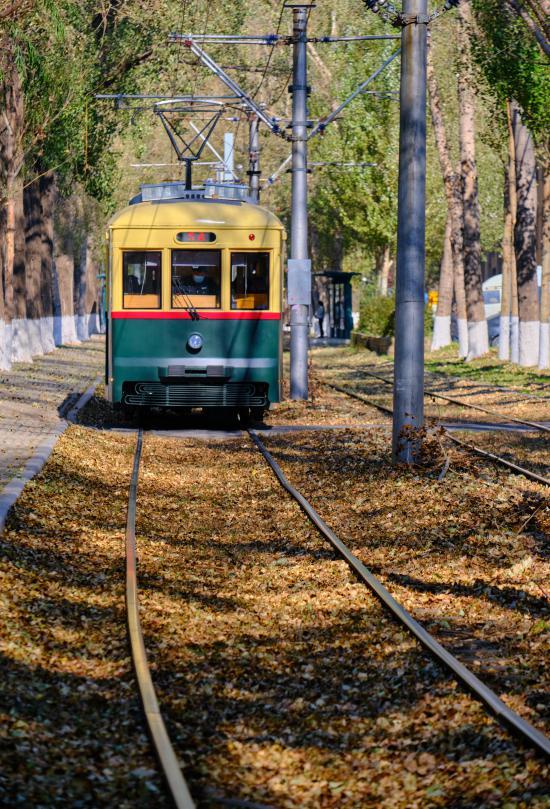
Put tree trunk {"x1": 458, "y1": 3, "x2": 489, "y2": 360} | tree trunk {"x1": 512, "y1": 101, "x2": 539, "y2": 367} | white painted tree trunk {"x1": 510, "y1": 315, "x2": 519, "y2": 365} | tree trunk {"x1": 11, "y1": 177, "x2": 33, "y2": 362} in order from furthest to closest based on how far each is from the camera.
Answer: tree trunk {"x1": 458, "y1": 3, "x2": 489, "y2": 360} → tree trunk {"x1": 11, "y1": 177, "x2": 33, "y2": 362} → white painted tree trunk {"x1": 510, "y1": 315, "x2": 519, "y2": 365} → tree trunk {"x1": 512, "y1": 101, "x2": 539, "y2": 367}

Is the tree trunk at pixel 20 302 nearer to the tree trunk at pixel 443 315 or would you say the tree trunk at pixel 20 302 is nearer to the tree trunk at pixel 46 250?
the tree trunk at pixel 46 250

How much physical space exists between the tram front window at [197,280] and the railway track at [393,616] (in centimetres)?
805

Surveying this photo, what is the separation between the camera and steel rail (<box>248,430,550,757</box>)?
20.4ft

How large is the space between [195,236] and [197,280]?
2.00ft

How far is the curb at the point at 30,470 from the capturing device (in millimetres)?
11641

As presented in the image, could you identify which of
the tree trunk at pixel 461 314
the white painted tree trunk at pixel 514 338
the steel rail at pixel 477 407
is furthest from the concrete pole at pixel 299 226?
the tree trunk at pixel 461 314

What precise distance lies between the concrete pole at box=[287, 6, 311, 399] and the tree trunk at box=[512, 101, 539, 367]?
9.32m

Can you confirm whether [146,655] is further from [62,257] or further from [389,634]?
[62,257]

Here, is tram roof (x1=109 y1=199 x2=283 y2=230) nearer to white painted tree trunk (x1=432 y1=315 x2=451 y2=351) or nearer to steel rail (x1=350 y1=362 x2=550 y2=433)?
steel rail (x1=350 y1=362 x2=550 y2=433)

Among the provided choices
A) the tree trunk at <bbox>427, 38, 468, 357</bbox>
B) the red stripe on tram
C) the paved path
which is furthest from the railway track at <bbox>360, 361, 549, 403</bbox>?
the paved path

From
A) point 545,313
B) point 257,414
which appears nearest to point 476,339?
point 545,313

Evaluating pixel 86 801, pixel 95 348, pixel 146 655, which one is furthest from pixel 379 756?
pixel 95 348

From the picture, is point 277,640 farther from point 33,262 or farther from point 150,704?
point 33,262

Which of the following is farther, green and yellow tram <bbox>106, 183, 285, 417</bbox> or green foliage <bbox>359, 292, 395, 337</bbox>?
green foliage <bbox>359, 292, 395, 337</bbox>
